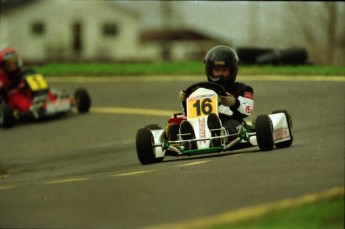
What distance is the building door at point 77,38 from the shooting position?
73.9 metres

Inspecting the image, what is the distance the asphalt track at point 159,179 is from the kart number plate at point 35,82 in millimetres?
1855

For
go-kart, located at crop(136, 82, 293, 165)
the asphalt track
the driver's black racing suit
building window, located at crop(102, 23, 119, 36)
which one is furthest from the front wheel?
building window, located at crop(102, 23, 119, 36)

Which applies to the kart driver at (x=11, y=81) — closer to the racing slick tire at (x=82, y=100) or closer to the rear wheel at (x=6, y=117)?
the rear wheel at (x=6, y=117)

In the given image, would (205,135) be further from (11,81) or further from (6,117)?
(11,81)

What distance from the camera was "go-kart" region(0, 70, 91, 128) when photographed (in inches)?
777

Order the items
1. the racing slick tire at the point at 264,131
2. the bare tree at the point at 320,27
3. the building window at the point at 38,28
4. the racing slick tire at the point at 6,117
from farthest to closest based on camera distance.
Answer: the building window at the point at 38,28, the bare tree at the point at 320,27, the racing slick tire at the point at 6,117, the racing slick tire at the point at 264,131

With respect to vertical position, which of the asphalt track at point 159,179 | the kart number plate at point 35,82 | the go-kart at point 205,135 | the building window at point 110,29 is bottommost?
the asphalt track at point 159,179

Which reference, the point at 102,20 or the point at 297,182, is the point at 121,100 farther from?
the point at 102,20

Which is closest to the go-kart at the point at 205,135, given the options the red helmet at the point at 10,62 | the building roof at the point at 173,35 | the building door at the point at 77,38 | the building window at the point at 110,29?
→ the red helmet at the point at 10,62

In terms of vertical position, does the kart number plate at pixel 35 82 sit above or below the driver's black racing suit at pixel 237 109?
above

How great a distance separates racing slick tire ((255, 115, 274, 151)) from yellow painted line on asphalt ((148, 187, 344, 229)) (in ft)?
11.9

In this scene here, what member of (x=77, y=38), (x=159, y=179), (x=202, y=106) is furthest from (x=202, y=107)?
(x=77, y=38)

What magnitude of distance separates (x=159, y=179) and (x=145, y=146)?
2.46 meters

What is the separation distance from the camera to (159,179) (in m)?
9.40
